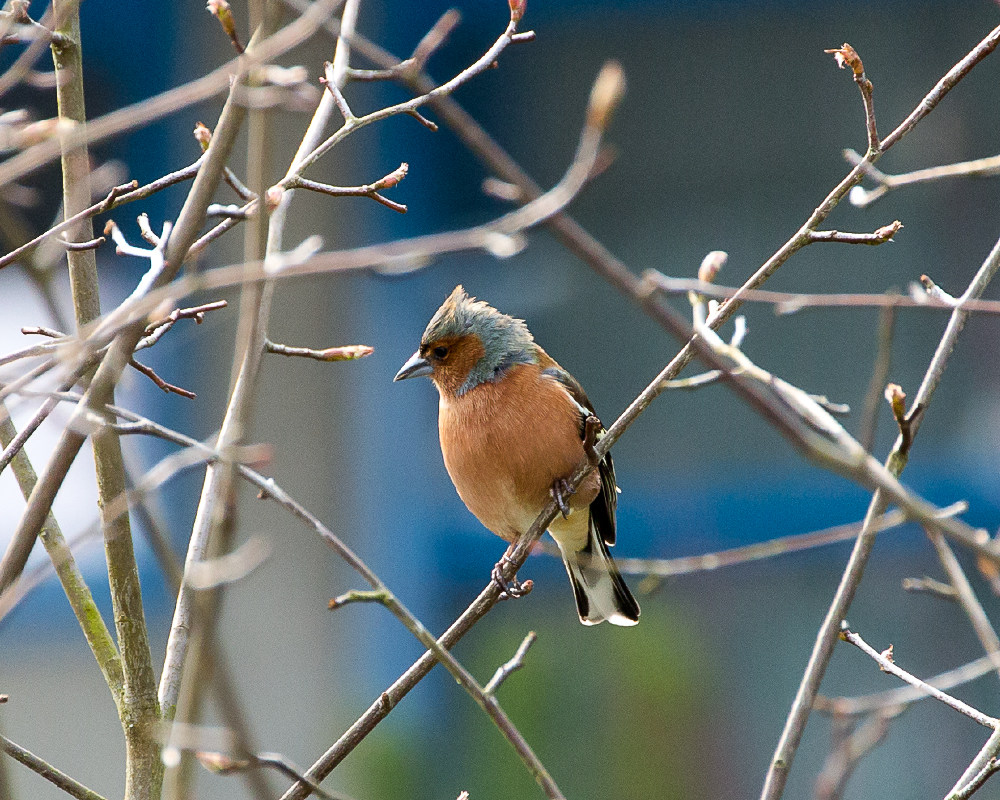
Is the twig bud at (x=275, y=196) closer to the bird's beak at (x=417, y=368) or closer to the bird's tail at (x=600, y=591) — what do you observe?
the bird's beak at (x=417, y=368)

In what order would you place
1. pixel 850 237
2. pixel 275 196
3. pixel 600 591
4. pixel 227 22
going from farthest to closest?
pixel 600 591
pixel 850 237
pixel 275 196
pixel 227 22

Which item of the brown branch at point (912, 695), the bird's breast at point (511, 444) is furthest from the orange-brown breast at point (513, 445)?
the brown branch at point (912, 695)

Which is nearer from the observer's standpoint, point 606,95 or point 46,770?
point 606,95

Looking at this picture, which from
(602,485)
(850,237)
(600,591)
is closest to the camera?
(850,237)

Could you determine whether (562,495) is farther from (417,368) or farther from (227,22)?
(227,22)

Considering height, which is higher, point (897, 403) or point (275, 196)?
point (275, 196)

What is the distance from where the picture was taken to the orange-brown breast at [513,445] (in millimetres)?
3936

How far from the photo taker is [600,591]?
459 centimetres

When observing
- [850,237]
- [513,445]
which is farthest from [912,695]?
[513,445]

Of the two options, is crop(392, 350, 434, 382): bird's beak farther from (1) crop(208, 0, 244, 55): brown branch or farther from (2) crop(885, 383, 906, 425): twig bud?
(2) crop(885, 383, 906, 425): twig bud

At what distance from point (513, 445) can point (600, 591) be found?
3.05ft

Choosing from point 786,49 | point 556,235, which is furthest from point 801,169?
point 556,235

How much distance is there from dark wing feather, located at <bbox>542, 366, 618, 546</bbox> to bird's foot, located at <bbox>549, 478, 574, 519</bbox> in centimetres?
38

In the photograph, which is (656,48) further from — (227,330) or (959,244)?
(227,330)
